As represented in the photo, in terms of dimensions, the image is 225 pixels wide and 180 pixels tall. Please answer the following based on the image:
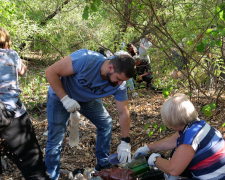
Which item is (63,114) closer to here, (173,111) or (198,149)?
(173,111)

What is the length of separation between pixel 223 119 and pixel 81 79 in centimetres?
265

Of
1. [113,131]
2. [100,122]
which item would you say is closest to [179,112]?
[100,122]

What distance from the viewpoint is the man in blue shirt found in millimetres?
2219

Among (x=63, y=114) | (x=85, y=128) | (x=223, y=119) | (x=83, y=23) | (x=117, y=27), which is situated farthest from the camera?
(x=83, y=23)

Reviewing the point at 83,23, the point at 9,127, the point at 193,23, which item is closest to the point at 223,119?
the point at 193,23

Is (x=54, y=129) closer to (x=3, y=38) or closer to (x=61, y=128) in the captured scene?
(x=61, y=128)

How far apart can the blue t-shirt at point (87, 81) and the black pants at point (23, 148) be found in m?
0.53

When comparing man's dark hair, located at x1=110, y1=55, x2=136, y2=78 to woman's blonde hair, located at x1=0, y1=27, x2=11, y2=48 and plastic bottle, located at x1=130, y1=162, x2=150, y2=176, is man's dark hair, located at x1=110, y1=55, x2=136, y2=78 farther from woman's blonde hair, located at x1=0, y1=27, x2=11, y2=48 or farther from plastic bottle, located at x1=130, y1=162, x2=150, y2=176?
woman's blonde hair, located at x1=0, y1=27, x2=11, y2=48

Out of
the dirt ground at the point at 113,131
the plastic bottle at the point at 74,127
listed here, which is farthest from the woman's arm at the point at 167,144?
the plastic bottle at the point at 74,127

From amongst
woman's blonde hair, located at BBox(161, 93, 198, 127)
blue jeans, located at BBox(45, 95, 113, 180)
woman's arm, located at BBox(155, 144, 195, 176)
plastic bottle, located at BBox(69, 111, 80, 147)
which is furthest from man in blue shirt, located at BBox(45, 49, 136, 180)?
woman's arm, located at BBox(155, 144, 195, 176)

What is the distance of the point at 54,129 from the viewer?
2477 millimetres

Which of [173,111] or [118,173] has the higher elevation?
[173,111]

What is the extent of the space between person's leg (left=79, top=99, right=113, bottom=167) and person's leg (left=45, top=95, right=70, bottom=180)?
10.3 inches

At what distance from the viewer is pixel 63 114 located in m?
2.50
